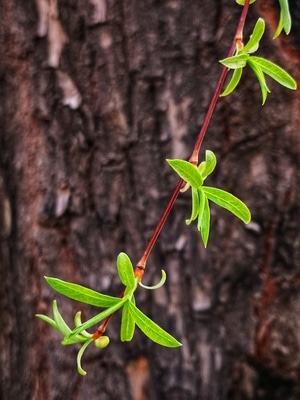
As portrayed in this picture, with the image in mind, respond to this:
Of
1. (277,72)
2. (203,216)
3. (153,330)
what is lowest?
(153,330)

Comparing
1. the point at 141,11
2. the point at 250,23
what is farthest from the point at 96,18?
the point at 250,23

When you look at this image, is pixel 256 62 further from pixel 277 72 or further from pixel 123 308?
pixel 123 308

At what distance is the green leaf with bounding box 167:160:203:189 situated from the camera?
541mm

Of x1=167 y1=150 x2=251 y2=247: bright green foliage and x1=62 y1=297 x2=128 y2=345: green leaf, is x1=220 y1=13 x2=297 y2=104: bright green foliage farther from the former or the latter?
x1=62 y1=297 x2=128 y2=345: green leaf

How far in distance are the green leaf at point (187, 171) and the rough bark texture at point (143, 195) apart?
36cm

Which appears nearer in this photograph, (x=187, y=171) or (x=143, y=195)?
(x=187, y=171)

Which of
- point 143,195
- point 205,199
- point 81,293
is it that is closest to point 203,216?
point 205,199

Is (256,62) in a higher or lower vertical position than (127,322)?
higher

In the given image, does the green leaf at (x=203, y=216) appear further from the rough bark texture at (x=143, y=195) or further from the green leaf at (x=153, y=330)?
the rough bark texture at (x=143, y=195)

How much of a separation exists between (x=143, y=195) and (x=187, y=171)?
1.26ft

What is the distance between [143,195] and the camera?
929 millimetres

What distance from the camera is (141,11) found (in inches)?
34.8

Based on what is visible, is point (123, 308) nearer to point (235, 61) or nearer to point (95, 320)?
point (95, 320)

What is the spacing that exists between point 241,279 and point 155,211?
16cm
